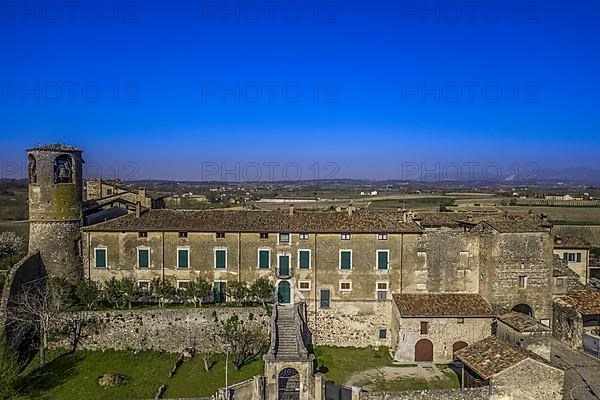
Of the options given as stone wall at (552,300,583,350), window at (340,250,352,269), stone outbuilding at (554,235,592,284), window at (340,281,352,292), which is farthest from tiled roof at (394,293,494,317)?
stone outbuilding at (554,235,592,284)

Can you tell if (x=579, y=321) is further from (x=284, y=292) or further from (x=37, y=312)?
(x=37, y=312)

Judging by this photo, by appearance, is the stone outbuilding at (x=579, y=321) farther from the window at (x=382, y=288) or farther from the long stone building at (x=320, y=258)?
the window at (x=382, y=288)

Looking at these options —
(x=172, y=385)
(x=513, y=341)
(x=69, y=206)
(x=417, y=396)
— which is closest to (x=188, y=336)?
(x=172, y=385)

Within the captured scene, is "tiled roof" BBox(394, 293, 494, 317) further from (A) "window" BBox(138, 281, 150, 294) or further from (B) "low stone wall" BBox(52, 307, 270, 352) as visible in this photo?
(A) "window" BBox(138, 281, 150, 294)

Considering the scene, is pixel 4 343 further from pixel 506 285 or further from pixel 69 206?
pixel 506 285

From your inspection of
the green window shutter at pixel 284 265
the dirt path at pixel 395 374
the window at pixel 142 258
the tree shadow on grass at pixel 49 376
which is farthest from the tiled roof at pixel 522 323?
the tree shadow on grass at pixel 49 376

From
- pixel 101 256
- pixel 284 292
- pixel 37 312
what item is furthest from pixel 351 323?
pixel 37 312

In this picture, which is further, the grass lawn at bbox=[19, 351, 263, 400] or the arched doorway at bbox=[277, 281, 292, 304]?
the arched doorway at bbox=[277, 281, 292, 304]
